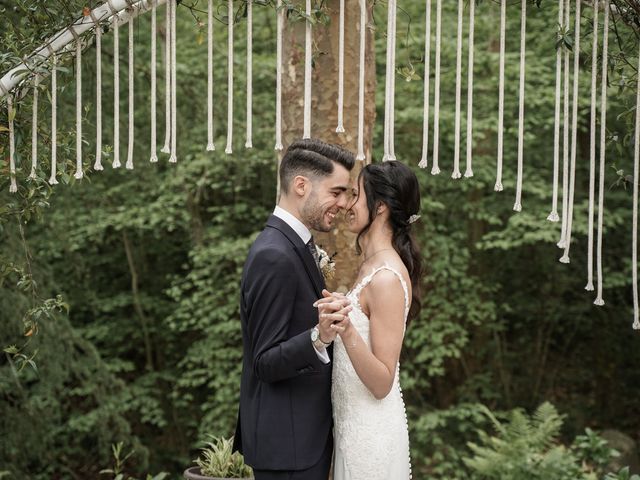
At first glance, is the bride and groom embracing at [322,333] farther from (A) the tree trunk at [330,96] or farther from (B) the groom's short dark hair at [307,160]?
(A) the tree trunk at [330,96]

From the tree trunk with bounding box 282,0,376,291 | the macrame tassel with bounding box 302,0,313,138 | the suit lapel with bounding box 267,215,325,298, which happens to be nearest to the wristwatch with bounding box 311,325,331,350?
the suit lapel with bounding box 267,215,325,298

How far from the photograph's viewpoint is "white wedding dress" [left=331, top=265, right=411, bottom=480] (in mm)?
3021

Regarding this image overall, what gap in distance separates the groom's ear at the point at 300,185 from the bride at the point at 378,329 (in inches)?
8.8

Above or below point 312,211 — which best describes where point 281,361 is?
below

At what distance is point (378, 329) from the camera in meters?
2.93

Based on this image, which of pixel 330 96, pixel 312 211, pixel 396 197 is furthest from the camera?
pixel 330 96

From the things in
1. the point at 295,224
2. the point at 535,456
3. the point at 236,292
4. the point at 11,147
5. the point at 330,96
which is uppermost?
the point at 330,96

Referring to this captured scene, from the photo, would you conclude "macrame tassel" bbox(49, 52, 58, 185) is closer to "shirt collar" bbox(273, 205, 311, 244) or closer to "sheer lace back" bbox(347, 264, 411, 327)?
"shirt collar" bbox(273, 205, 311, 244)

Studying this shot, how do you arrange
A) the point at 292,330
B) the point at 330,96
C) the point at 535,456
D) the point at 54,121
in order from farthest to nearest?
1. the point at 535,456
2. the point at 330,96
3. the point at 54,121
4. the point at 292,330

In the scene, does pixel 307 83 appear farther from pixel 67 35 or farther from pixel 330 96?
pixel 330 96

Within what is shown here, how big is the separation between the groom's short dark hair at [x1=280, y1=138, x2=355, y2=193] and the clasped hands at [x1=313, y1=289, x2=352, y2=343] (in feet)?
1.81

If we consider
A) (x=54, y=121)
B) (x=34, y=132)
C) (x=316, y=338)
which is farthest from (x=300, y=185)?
(x=34, y=132)

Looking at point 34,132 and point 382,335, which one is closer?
point 382,335

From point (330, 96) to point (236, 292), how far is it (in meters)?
4.91
